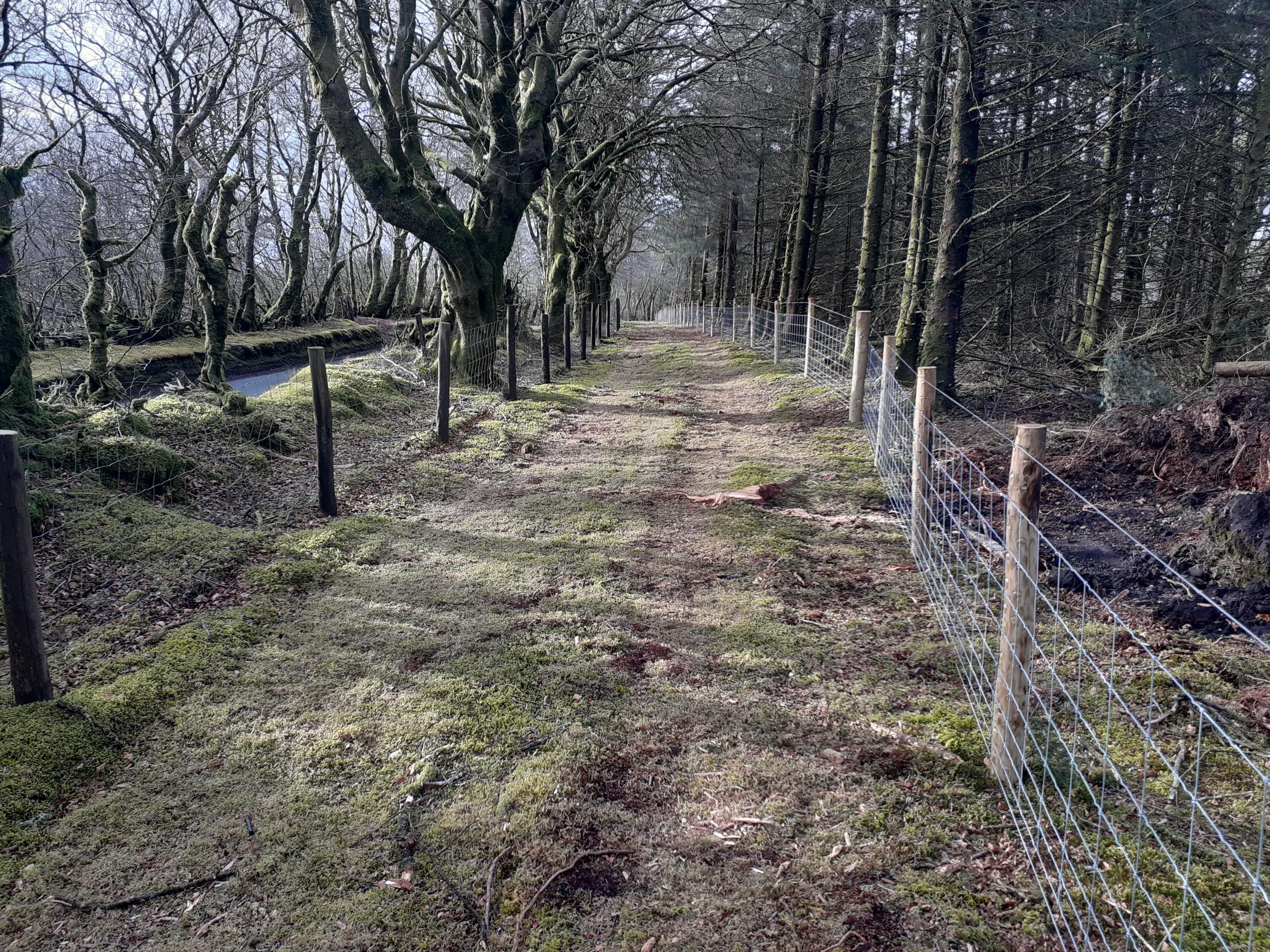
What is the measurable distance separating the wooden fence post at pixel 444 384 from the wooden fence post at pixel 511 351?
2928 mm

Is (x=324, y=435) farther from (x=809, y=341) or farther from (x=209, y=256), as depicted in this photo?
(x=809, y=341)

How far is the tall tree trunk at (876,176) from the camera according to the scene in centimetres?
1248

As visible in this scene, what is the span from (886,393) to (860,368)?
213cm

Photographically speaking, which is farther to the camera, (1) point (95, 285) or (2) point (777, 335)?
(2) point (777, 335)

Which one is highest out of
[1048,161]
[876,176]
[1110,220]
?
[1048,161]

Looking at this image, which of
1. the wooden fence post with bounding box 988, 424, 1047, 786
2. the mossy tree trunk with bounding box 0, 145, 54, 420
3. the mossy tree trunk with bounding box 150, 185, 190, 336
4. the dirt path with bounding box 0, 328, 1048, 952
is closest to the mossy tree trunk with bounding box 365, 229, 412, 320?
the mossy tree trunk with bounding box 150, 185, 190, 336

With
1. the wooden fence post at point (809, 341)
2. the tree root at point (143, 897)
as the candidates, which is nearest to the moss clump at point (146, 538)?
the tree root at point (143, 897)

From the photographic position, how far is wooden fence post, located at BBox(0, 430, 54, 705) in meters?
3.29

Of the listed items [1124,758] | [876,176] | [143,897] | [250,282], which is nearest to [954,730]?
[1124,758]

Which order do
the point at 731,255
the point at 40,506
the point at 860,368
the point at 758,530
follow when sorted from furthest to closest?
the point at 731,255, the point at 860,368, the point at 758,530, the point at 40,506

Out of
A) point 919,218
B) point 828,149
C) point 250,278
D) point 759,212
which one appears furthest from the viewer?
point 759,212

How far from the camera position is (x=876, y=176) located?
13195mm

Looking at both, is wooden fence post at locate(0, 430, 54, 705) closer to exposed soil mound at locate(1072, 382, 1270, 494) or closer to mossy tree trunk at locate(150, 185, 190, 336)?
exposed soil mound at locate(1072, 382, 1270, 494)

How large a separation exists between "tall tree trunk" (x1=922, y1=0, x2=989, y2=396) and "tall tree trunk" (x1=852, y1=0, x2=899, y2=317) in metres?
2.80
